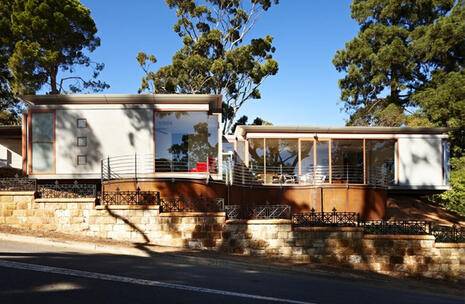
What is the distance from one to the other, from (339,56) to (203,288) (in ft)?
92.5

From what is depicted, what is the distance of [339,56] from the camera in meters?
34.2

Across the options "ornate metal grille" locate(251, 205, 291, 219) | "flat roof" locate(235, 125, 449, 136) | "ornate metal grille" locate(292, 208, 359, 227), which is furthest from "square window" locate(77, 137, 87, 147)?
"ornate metal grille" locate(292, 208, 359, 227)

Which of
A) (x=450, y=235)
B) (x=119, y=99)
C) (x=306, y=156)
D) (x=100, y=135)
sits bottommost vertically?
(x=450, y=235)

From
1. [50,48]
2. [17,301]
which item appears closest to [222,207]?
[17,301]

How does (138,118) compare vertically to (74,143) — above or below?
above

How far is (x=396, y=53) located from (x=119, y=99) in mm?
19290

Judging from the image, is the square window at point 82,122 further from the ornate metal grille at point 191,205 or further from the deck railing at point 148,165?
the ornate metal grille at point 191,205

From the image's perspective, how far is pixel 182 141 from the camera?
17.4m

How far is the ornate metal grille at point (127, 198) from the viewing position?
45.5ft

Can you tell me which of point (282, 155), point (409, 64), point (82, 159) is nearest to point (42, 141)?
point (82, 159)

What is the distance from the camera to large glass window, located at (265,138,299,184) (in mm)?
21906

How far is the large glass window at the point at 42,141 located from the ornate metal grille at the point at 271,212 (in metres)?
7.35

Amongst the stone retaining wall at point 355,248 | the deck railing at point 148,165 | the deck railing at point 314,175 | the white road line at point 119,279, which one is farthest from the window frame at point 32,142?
the white road line at point 119,279

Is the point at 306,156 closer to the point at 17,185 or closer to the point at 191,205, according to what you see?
the point at 191,205
